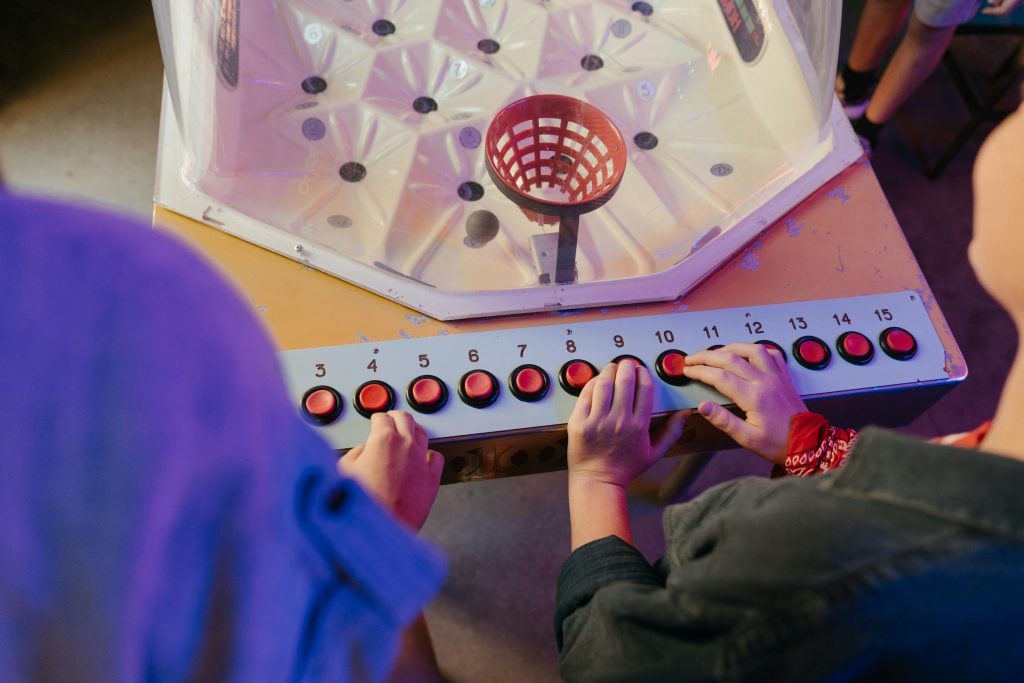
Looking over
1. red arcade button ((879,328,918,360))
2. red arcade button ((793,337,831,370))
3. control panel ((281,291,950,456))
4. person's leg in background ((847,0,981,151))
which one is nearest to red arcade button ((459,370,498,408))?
control panel ((281,291,950,456))

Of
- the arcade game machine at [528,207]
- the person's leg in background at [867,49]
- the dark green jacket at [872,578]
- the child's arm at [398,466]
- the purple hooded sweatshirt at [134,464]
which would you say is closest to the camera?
the purple hooded sweatshirt at [134,464]

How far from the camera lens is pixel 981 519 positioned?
385 millimetres

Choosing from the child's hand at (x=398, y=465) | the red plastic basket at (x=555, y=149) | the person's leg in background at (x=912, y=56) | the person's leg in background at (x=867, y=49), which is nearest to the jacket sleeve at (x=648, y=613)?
the child's hand at (x=398, y=465)

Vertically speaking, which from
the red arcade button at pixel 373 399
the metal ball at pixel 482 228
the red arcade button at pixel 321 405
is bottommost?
the red arcade button at pixel 373 399

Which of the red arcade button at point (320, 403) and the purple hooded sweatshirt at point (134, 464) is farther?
the red arcade button at point (320, 403)

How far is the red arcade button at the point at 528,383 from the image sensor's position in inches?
32.7

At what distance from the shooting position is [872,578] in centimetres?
40

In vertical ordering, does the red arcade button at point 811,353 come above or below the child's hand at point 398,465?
below

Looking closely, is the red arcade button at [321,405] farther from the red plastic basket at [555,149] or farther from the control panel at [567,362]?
the red plastic basket at [555,149]

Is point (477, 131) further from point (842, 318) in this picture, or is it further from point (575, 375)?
point (842, 318)

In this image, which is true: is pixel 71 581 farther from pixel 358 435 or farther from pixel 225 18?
pixel 225 18

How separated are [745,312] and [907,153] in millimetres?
1407

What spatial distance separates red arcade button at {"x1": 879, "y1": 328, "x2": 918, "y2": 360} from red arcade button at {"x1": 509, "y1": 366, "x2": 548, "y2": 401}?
415mm

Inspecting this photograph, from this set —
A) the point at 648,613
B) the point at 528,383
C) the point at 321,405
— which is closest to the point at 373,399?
the point at 321,405
